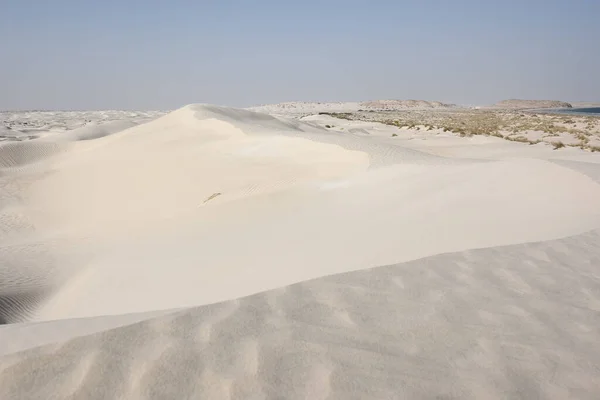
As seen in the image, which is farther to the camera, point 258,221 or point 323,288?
point 258,221

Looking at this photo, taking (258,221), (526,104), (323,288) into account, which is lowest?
(526,104)

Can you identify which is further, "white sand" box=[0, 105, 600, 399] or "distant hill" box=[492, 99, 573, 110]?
"distant hill" box=[492, 99, 573, 110]

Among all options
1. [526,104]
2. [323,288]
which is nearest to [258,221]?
[323,288]

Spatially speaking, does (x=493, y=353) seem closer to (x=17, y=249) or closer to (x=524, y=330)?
(x=524, y=330)

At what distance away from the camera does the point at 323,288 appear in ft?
9.41

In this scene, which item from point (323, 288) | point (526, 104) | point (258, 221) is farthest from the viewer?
point (526, 104)

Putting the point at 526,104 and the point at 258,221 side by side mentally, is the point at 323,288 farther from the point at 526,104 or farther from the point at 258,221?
the point at 526,104

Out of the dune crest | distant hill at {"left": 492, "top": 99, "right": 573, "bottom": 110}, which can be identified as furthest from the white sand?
distant hill at {"left": 492, "top": 99, "right": 573, "bottom": 110}

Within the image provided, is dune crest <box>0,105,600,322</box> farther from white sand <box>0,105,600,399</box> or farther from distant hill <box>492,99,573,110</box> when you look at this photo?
distant hill <box>492,99,573,110</box>

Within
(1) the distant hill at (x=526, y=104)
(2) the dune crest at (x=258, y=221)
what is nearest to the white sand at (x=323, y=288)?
(2) the dune crest at (x=258, y=221)

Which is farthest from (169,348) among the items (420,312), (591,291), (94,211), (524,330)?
(94,211)

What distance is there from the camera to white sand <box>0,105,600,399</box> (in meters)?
1.92

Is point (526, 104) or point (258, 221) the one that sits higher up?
point (258, 221)

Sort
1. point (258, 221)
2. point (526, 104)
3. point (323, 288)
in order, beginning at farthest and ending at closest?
point (526, 104) → point (258, 221) → point (323, 288)
